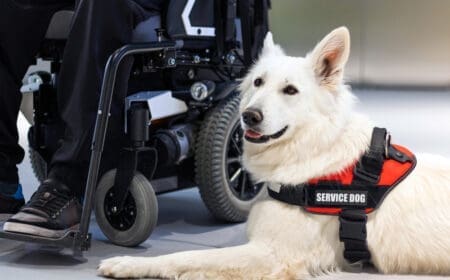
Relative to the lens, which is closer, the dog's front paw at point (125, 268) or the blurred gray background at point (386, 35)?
the dog's front paw at point (125, 268)

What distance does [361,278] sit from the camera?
177 centimetres

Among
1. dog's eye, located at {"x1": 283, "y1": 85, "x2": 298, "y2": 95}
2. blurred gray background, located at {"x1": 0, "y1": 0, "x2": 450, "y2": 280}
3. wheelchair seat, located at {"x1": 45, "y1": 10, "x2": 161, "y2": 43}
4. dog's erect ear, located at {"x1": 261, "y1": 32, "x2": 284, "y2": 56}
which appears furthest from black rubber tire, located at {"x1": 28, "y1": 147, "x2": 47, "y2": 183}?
blurred gray background, located at {"x1": 0, "y1": 0, "x2": 450, "y2": 280}

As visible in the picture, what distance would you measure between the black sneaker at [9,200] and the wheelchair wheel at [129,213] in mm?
263

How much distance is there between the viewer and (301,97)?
5.67 feet

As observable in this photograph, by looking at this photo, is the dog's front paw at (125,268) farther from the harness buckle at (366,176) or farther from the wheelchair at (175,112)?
the harness buckle at (366,176)

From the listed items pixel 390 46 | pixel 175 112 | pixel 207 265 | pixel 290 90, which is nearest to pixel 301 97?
pixel 290 90

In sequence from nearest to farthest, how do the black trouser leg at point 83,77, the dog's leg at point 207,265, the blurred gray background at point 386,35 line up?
1. the dog's leg at point 207,265
2. the black trouser leg at point 83,77
3. the blurred gray background at point 386,35

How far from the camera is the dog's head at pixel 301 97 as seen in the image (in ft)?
5.59

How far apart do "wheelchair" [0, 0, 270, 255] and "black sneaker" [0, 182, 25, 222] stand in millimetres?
221

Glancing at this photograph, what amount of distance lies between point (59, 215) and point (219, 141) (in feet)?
2.11

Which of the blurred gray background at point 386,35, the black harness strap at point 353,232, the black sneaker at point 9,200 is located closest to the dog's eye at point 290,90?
the black harness strap at point 353,232

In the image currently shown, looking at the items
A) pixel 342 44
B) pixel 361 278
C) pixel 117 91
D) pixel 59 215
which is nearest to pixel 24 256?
pixel 59 215

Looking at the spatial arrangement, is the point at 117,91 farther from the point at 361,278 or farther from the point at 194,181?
the point at 361,278

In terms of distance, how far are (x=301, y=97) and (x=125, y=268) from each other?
23.4 inches
